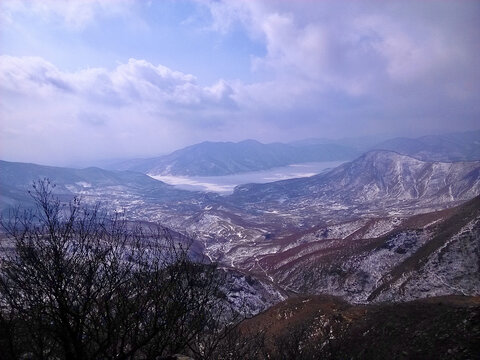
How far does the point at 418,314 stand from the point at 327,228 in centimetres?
11164

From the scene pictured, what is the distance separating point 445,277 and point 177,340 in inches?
2312

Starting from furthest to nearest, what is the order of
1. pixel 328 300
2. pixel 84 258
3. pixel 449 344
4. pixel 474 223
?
1. pixel 474 223
2. pixel 328 300
3. pixel 449 344
4. pixel 84 258

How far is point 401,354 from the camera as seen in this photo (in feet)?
79.2

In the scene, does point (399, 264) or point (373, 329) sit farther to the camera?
point (399, 264)

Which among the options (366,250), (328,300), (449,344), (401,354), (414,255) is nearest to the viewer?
(449,344)

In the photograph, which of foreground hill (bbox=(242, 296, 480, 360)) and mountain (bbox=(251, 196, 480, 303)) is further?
mountain (bbox=(251, 196, 480, 303))

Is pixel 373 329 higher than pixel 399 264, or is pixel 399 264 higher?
pixel 373 329

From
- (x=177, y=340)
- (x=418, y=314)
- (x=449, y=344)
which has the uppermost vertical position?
(x=177, y=340)

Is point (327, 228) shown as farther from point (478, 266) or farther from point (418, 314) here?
point (418, 314)

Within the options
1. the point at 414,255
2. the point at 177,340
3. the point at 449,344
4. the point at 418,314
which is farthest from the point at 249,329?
the point at 414,255

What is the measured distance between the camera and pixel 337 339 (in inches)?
1304

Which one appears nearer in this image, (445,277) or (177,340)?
(177,340)

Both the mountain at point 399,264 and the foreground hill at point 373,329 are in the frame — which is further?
the mountain at point 399,264

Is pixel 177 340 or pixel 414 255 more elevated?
pixel 177 340
